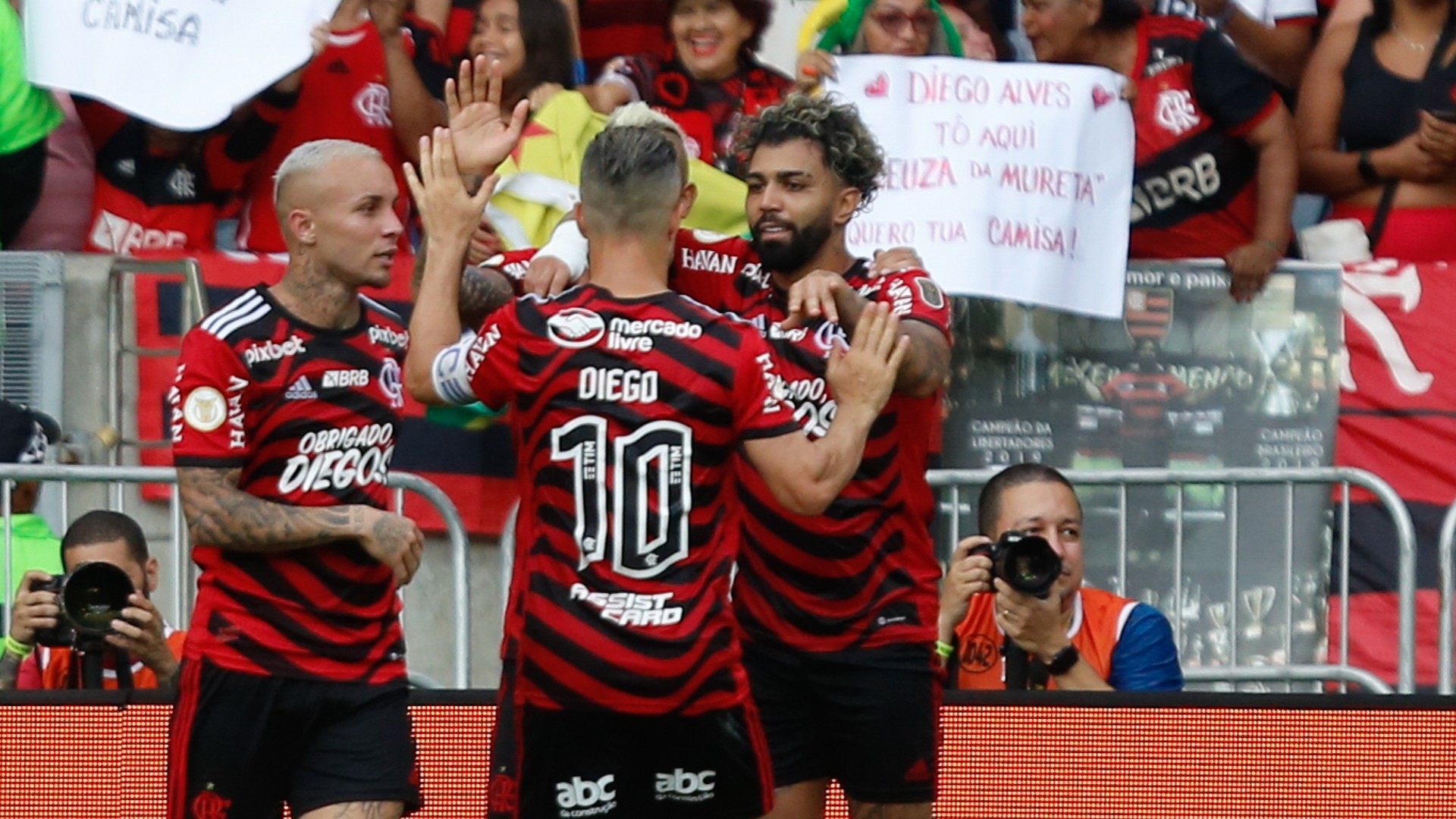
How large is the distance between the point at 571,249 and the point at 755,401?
1.30 meters

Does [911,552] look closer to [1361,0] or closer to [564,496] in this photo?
[564,496]

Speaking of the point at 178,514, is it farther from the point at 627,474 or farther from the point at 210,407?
the point at 627,474

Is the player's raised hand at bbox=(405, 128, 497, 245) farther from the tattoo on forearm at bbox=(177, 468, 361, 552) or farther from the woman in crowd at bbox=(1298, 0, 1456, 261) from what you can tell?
the woman in crowd at bbox=(1298, 0, 1456, 261)

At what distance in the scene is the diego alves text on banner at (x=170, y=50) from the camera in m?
8.45

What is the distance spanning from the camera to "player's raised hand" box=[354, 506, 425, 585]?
19.1 feet

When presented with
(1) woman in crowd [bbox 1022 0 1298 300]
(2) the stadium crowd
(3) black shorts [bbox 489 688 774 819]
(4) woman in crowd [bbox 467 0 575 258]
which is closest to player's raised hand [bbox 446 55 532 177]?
(2) the stadium crowd

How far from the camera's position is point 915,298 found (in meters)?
6.05

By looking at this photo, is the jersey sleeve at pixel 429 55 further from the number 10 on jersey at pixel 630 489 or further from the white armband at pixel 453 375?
the number 10 on jersey at pixel 630 489

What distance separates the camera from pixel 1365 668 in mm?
8398

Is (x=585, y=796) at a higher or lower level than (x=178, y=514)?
lower

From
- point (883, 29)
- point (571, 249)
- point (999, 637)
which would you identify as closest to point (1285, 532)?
point (999, 637)

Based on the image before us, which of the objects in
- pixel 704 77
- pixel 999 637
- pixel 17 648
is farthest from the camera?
pixel 704 77

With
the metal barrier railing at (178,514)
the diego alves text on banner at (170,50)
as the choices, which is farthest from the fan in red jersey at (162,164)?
the metal barrier railing at (178,514)

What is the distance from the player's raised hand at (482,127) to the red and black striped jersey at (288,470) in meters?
0.51
